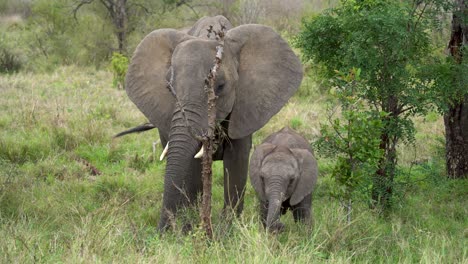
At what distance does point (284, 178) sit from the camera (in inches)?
235

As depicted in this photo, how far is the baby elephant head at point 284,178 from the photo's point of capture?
592 cm

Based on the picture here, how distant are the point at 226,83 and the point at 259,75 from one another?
1.65 ft

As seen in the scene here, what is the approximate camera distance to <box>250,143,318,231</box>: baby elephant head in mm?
5918

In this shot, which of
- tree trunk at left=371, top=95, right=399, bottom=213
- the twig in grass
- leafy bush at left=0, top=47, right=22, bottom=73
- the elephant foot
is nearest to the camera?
the elephant foot

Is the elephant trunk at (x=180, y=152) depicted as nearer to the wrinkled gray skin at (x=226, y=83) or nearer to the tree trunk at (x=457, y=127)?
the wrinkled gray skin at (x=226, y=83)

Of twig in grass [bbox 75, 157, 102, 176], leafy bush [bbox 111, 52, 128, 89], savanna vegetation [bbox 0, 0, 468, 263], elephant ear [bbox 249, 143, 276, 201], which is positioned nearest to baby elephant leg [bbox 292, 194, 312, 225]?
savanna vegetation [bbox 0, 0, 468, 263]

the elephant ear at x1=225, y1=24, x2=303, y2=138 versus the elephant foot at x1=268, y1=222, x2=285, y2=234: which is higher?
the elephant ear at x1=225, y1=24, x2=303, y2=138

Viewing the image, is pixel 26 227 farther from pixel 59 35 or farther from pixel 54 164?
pixel 59 35

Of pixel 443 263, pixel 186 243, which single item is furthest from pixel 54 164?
pixel 443 263

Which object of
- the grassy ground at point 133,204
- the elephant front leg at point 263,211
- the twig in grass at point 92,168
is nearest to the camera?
the grassy ground at point 133,204

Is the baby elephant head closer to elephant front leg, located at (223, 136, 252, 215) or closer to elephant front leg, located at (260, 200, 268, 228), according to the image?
elephant front leg, located at (260, 200, 268, 228)

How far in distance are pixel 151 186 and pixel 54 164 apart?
4.39 feet

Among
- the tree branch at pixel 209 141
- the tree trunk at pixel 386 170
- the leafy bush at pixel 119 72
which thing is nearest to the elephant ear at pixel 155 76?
the tree branch at pixel 209 141

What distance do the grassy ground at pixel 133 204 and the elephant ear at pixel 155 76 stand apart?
2.77 feet
